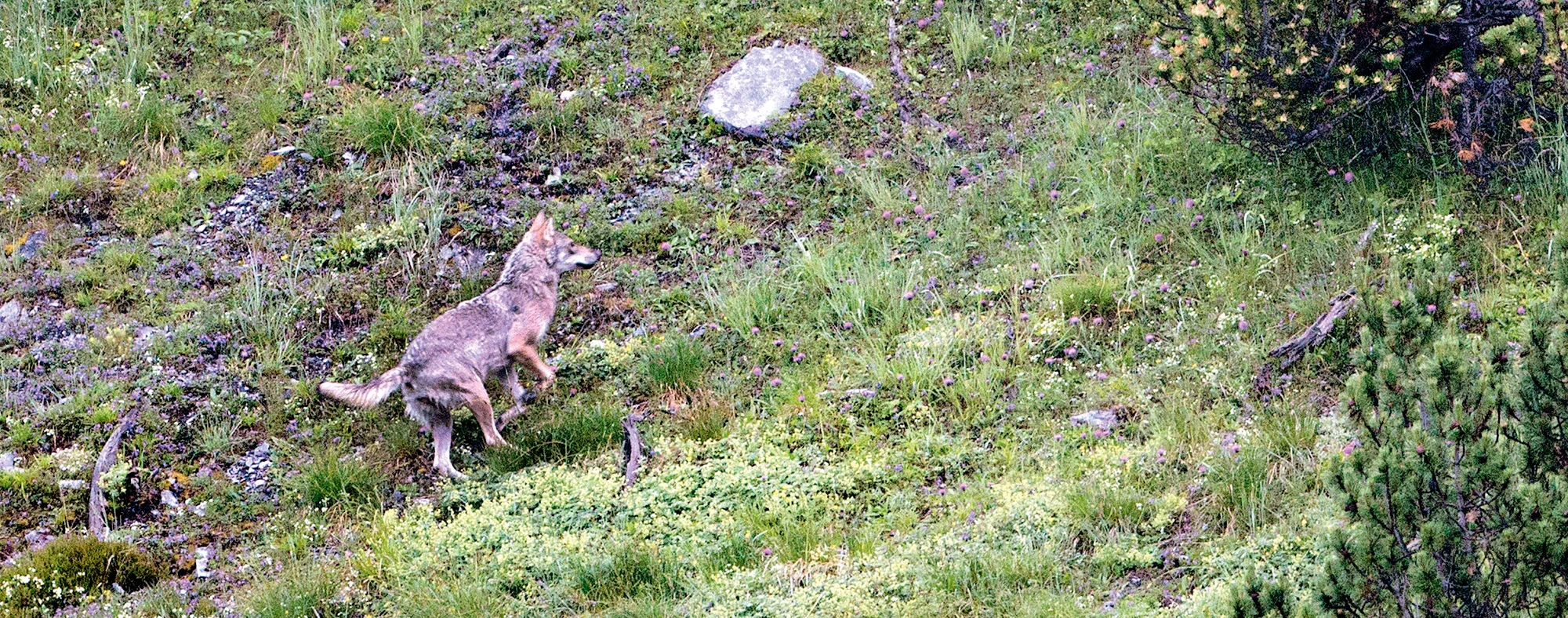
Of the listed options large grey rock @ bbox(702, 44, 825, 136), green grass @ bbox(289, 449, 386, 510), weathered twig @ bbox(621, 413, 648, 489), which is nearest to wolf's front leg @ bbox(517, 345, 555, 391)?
weathered twig @ bbox(621, 413, 648, 489)

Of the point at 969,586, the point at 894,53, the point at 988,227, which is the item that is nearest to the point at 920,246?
the point at 988,227

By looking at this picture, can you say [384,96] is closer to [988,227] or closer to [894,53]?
[894,53]

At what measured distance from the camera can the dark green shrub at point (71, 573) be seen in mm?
6836

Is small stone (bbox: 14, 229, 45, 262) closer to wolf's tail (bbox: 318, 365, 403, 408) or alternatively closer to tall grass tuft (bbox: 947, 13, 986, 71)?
wolf's tail (bbox: 318, 365, 403, 408)

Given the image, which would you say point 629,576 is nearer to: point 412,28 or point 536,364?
point 536,364

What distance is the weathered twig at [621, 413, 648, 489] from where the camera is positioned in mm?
7527

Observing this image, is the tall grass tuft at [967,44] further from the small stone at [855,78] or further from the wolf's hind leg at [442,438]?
the wolf's hind leg at [442,438]

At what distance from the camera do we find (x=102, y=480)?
785cm

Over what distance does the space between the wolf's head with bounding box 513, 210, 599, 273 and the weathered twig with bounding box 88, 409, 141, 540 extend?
8.87 ft

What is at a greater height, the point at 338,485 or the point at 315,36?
the point at 315,36

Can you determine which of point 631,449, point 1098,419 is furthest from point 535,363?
point 1098,419

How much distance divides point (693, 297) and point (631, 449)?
A: 70.9 inches

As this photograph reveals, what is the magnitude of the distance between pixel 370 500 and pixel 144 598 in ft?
4.11

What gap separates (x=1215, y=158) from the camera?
912cm
